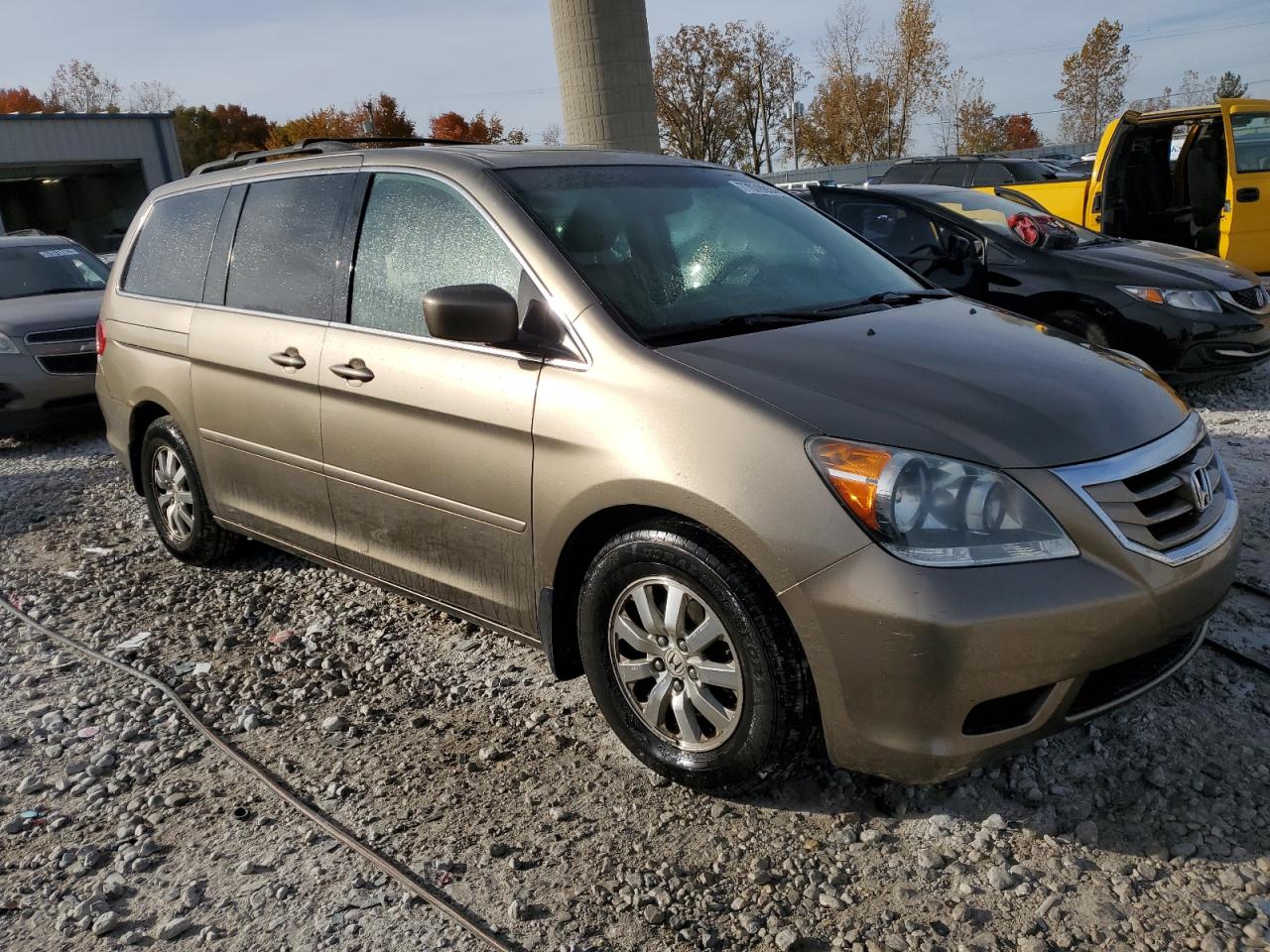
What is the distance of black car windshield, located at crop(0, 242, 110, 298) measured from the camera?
968 cm

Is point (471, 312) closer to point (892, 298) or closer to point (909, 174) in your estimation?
point (892, 298)

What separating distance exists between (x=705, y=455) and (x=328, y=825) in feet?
4.83

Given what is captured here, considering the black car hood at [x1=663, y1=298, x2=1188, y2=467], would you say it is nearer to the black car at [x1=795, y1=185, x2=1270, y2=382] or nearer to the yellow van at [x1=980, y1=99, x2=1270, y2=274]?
the black car at [x1=795, y1=185, x2=1270, y2=382]

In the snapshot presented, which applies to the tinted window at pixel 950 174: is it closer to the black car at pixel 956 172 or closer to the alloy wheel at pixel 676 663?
the black car at pixel 956 172

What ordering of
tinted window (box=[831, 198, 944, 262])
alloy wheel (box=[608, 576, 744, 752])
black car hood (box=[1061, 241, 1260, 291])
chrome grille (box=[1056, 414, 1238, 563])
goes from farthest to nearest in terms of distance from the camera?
tinted window (box=[831, 198, 944, 262]), black car hood (box=[1061, 241, 1260, 291]), alloy wheel (box=[608, 576, 744, 752]), chrome grille (box=[1056, 414, 1238, 563])

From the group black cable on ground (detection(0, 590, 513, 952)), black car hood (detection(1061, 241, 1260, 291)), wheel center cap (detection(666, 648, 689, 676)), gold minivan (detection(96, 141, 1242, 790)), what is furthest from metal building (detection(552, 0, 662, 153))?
wheel center cap (detection(666, 648, 689, 676))

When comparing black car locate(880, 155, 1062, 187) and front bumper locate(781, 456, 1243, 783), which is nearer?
front bumper locate(781, 456, 1243, 783)

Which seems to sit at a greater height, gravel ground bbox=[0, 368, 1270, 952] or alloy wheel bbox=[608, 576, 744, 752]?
alloy wheel bbox=[608, 576, 744, 752]

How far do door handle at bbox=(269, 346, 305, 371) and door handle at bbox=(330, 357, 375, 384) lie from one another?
26 cm

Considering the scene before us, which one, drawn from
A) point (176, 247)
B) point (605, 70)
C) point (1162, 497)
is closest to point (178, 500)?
point (176, 247)

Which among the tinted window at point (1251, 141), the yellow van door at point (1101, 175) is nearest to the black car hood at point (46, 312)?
the yellow van door at point (1101, 175)

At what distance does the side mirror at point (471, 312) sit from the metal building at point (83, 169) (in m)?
39.7

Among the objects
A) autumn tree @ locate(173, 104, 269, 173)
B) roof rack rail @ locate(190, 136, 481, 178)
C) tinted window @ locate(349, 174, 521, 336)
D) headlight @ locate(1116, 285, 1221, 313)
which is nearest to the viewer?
tinted window @ locate(349, 174, 521, 336)

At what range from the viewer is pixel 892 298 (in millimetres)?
3682
